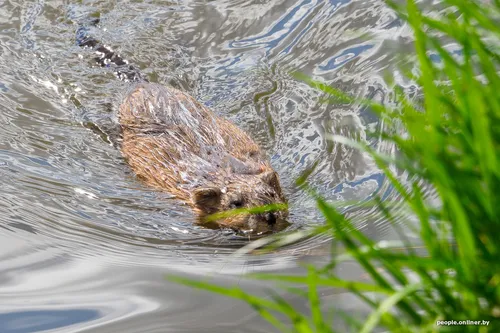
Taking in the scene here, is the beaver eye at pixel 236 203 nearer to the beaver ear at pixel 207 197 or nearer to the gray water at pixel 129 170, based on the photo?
the beaver ear at pixel 207 197

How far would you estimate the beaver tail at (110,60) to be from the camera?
6.39 metres

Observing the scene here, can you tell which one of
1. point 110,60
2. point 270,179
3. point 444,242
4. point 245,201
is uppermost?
point 110,60

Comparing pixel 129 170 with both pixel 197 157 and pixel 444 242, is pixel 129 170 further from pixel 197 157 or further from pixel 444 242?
pixel 444 242

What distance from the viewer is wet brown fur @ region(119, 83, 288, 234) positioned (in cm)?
465

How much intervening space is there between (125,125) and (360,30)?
2219mm

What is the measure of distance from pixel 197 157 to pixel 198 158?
0.02 metres

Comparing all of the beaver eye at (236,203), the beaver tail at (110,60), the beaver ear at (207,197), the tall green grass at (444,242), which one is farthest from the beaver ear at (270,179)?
the tall green grass at (444,242)

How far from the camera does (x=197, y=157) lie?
521cm

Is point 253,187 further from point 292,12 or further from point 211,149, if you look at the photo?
point 292,12

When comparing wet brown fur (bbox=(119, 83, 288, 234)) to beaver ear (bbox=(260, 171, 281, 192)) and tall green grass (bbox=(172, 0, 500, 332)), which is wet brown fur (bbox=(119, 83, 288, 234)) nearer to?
beaver ear (bbox=(260, 171, 281, 192))

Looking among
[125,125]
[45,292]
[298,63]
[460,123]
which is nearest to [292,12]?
[298,63]

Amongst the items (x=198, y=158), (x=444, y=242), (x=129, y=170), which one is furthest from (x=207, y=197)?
(x=444, y=242)

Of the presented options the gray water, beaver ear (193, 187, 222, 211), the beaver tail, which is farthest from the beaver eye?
the beaver tail

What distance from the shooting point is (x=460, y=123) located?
1842mm
